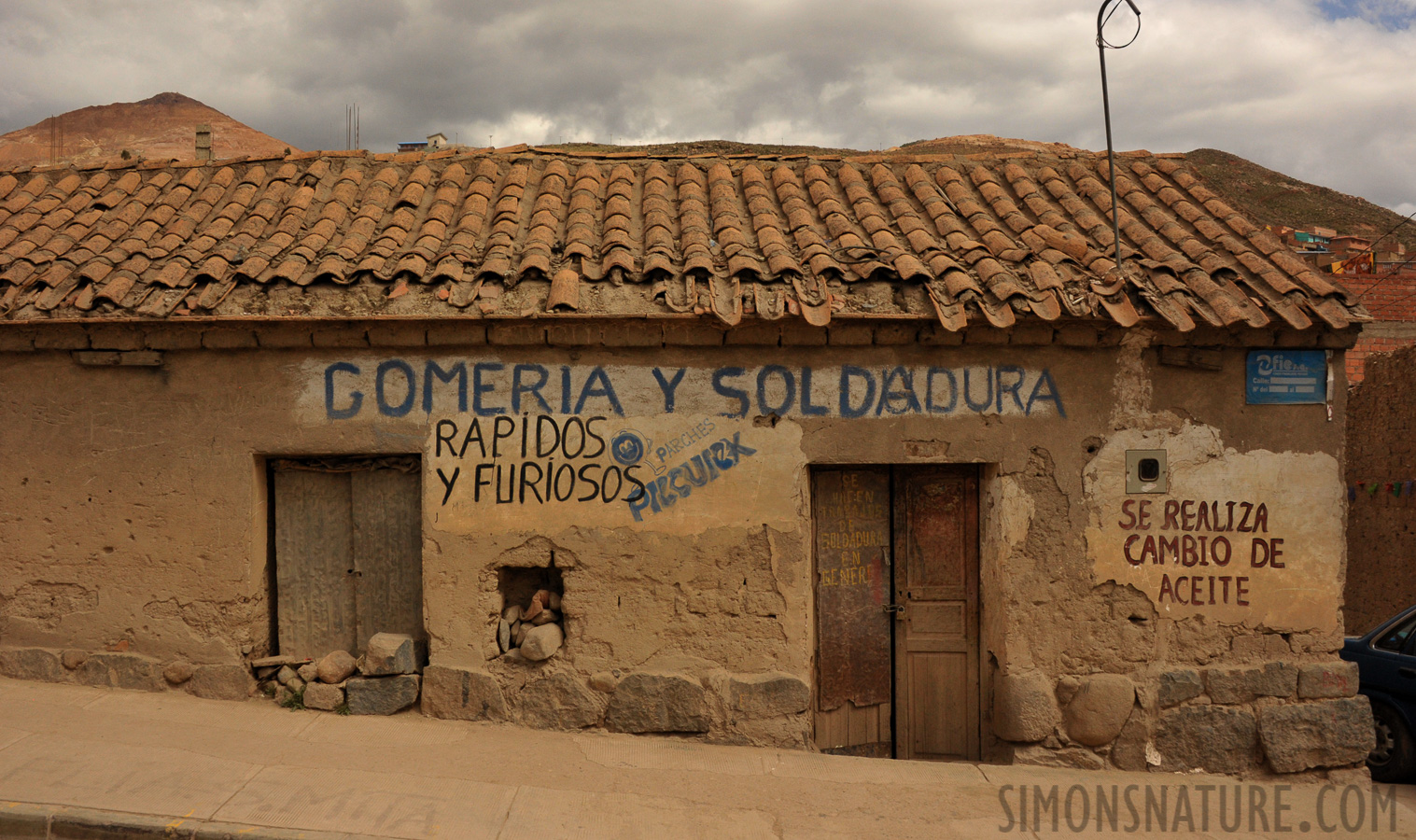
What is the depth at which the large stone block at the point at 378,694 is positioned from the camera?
544cm

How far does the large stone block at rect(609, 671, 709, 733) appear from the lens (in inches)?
211

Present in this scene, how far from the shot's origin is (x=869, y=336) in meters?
5.39

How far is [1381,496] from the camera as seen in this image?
9844 mm

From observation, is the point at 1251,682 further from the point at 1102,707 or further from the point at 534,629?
the point at 534,629

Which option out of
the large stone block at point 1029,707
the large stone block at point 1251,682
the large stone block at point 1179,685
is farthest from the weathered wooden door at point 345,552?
the large stone block at point 1251,682

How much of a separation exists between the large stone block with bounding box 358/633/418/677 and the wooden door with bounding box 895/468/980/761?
125 inches

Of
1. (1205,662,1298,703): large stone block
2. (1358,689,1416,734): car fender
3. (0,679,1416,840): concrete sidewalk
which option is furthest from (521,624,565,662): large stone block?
(1358,689,1416,734): car fender

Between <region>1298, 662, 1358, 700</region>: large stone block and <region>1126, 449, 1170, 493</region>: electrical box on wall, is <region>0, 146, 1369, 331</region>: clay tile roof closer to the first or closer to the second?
<region>1126, 449, 1170, 493</region>: electrical box on wall

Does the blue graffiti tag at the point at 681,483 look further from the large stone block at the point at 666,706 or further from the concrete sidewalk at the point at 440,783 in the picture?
the concrete sidewalk at the point at 440,783

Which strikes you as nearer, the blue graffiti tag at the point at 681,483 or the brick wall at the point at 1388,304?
the blue graffiti tag at the point at 681,483

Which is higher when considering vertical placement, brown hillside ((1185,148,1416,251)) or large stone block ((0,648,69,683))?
brown hillside ((1185,148,1416,251))

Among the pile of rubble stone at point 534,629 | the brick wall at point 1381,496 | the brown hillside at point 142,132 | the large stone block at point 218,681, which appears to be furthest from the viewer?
the brown hillside at point 142,132

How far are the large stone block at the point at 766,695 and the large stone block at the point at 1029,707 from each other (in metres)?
1.28

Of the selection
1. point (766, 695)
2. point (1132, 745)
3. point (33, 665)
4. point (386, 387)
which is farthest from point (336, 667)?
point (1132, 745)
